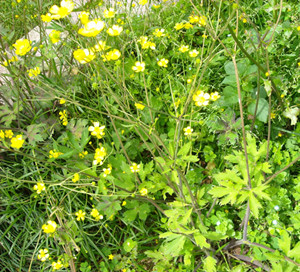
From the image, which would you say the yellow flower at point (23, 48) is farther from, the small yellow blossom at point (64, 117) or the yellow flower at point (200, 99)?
the yellow flower at point (200, 99)

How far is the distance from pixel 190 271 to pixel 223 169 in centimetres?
60

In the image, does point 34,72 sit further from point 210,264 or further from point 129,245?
point 210,264

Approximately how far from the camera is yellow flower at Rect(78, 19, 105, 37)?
885mm

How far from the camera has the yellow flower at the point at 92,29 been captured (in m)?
0.88

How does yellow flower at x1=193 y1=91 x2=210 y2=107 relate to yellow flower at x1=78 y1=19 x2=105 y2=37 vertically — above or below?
below

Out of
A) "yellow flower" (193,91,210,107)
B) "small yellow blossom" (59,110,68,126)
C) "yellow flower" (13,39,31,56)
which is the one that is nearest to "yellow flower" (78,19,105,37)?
"yellow flower" (193,91,210,107)

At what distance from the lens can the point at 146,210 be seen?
162 centimetres

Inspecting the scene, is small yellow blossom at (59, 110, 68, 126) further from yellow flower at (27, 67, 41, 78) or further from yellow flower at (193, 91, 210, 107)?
yellow flower at (193, 91, 210, 107)

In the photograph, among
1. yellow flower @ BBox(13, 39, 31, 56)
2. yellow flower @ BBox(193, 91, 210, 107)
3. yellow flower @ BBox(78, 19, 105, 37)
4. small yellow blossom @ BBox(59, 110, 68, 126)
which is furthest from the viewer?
small yellow blossom @ BBox(59, 110, 68, 126)

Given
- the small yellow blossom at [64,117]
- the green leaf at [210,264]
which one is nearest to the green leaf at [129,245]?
the green leaf at [210,264]

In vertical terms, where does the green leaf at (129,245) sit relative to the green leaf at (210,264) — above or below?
below

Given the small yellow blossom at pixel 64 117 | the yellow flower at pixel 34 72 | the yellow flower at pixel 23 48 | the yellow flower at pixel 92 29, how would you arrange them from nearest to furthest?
the yellow flower at pixel 92 29
the yellow flower at pixel 23 48
the yellow flower at pixel 34 72
the small yellow blossom at pixel 64 117

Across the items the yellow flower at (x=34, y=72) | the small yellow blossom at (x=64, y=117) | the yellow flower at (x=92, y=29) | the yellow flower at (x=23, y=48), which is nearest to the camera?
the yellow flower at (x=92, y=29)

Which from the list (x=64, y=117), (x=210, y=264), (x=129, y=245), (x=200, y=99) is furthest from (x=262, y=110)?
(x=64, y=117)
